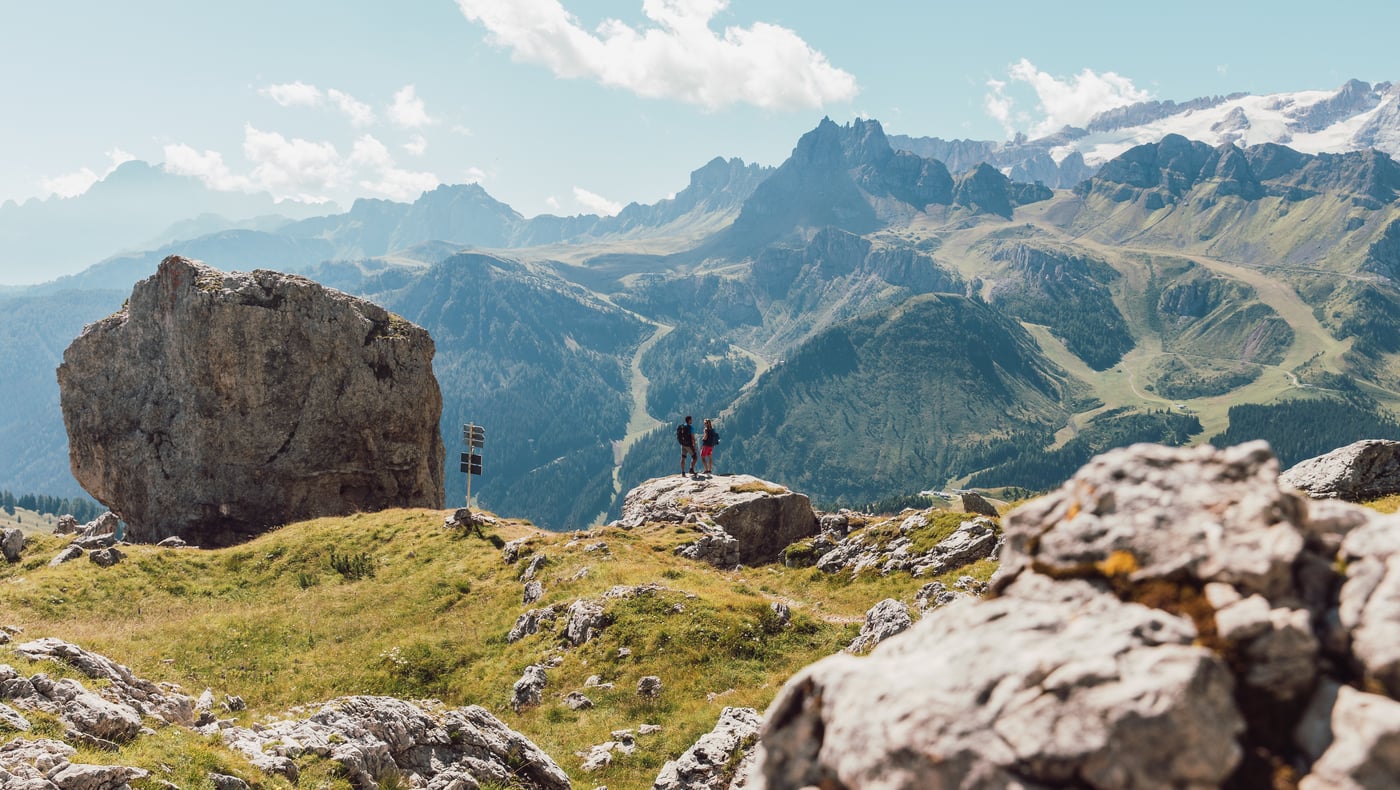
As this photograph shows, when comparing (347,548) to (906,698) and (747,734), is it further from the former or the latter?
(906,698)

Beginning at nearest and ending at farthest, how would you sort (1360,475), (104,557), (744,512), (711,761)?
(711,761) → (1360,475) → (104,557) → (744,512)

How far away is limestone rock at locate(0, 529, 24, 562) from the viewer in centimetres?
4325

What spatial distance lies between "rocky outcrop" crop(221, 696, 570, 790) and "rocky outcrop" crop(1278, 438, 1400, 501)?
3463cm

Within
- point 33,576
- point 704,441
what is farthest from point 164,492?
point 704,441

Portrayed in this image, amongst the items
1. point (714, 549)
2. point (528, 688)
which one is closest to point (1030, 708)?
point (528, 688)

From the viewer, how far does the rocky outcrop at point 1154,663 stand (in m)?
6.82

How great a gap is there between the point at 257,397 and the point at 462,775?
5566cm

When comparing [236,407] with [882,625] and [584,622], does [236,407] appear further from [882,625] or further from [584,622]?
[882,625]

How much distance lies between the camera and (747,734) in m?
21.4

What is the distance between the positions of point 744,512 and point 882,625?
89.7ft

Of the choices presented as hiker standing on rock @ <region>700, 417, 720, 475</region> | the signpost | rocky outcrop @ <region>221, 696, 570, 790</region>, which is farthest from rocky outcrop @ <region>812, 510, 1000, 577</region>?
rocky outcrop @ <region>221, 696, 570, 790</region>

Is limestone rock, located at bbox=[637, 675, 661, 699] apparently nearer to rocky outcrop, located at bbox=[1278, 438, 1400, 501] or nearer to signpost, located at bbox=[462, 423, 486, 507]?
rocky outcrop, located at bbox=[1278, 438, 1400, 501]

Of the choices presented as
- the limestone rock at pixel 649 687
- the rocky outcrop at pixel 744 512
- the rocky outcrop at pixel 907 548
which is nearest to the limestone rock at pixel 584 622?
the limestone rock at pixel 649 687

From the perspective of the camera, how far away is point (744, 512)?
5478 centimetres
